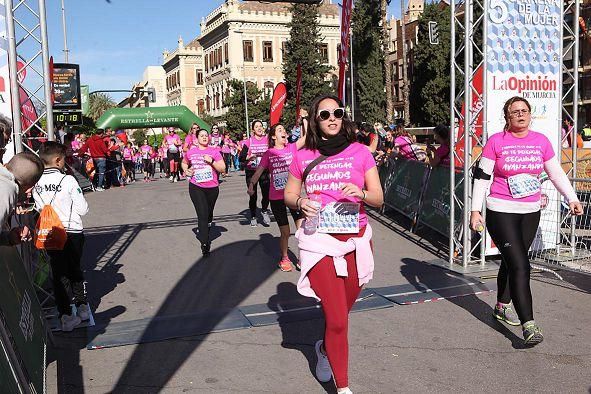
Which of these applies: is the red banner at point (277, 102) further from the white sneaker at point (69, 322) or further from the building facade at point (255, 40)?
the building facade at point (255, 40)

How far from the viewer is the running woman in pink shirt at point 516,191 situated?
194 inches

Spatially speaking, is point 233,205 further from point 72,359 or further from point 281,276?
point 72,359

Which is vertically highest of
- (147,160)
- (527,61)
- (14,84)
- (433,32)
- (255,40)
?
(255,40)

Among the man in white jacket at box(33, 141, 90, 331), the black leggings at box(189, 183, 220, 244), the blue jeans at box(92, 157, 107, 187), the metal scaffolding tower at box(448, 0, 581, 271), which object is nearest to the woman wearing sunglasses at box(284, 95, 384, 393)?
the man in white jacket at box(33, 141, 90, 331)

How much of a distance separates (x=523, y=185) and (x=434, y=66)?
43599 millimetres

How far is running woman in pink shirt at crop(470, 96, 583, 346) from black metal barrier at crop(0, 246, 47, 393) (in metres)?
3.33

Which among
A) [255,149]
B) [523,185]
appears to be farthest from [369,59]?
[523,185]

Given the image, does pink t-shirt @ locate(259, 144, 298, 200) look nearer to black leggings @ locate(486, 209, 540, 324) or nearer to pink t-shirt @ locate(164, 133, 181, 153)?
black leggings @ locate(486, 209, 540, 324)

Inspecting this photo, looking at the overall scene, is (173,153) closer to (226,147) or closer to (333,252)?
(226,147)

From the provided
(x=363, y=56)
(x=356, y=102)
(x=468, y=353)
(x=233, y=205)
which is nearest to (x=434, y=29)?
A: (x=363, y=56)

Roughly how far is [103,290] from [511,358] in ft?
15.1

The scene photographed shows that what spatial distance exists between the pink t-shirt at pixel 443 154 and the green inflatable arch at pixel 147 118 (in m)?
26.5

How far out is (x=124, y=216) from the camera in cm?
1369

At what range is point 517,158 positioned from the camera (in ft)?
16.6
